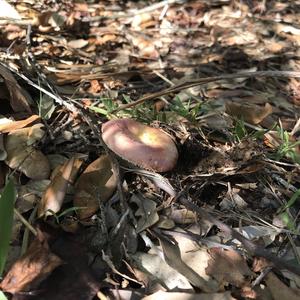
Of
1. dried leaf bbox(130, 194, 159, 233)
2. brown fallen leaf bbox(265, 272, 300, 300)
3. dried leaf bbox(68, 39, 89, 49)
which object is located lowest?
brown fallen leaf bbox(265, 272, 300, 300)

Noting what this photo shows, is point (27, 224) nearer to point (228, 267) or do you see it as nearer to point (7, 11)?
point (228, 267)

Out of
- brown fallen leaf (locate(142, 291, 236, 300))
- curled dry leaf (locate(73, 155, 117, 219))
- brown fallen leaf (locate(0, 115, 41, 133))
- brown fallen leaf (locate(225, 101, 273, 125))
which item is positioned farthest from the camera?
brown fallen leaf (locate(225, 101, 273, 125))

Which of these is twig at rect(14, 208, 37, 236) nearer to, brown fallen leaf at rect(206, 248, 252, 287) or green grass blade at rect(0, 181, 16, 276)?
green grass blade at rect(0, 181, 16, 276)

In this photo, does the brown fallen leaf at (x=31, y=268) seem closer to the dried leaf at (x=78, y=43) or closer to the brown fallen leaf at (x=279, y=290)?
the brown fallen leaf at (x=279, y=290)

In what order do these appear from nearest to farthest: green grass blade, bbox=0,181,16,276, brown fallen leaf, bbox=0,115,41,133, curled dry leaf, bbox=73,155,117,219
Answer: green grass blade, bbox=0,181,16,276, curled dry leaf, bbox=73,155,117,219, brown fallen leaf, bbox=0,115,41,133

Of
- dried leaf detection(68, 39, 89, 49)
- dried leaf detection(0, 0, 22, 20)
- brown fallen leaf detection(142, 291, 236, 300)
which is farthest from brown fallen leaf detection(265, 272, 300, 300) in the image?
dried leaf detection(0, 0, 22, 20)

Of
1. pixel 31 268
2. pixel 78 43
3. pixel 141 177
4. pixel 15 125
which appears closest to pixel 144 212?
pixel 141 177

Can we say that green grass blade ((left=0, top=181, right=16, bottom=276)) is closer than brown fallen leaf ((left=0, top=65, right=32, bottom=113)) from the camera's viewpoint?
Yes
